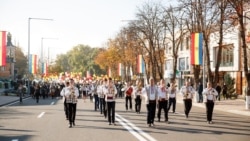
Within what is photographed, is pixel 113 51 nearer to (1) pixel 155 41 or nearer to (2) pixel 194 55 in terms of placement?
(1) pixel 155 41

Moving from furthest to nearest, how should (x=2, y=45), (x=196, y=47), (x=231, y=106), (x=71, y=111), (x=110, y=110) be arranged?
1. (x=2, y=45)
2. (x=196, y=47)
3. (x=231, y=106)
4. (x=110, y=110)
5. (x=71, y=111)

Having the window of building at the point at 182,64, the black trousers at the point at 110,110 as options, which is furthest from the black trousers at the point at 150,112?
the window of building at the point at 182,64

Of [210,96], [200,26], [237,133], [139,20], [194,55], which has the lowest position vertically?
[237,133]

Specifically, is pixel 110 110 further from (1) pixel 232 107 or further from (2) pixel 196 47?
(2) pixel 196 47

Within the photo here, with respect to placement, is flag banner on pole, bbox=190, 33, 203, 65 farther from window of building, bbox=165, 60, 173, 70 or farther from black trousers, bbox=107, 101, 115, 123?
window of building, bbox=165, 60, 173, 70

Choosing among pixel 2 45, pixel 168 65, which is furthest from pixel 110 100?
pixel 168 65

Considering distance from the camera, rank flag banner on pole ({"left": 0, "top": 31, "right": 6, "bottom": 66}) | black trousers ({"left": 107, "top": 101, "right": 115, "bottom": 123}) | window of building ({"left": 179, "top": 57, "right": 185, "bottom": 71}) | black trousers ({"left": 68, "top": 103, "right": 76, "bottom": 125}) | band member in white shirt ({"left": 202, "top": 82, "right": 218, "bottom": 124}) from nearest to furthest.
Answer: black trousers ({"left": 68, "top": 103, "right": 76, "bottom": 125})
black trousers ({"left": 107, "top": 101, "right": 115, "bottom": 123})
band member in white shirt ({"left": 202, "top": 82, "right": 218, "bottom": 124})
flag banner on pole ({"left": 0, "top": 31, "right": 6, "bottom": 66})
window of building ({"left": 179, "top": 57, "right": 185, "bottom": 71})

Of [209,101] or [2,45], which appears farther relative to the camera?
[2,45]

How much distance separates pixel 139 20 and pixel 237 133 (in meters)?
43.1

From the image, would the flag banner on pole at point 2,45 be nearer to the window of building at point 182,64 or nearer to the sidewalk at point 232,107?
the sidewalk at point 232,107

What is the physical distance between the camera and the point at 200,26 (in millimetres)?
37875

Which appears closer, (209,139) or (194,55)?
(209,139)

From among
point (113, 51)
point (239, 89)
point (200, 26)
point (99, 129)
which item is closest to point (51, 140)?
point (99, 129)

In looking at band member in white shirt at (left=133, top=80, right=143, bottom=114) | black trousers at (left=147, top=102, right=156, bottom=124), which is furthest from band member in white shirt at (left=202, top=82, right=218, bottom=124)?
band member in white shirt at (left=133, top=80, right=143, bottom=114)
